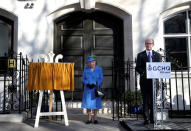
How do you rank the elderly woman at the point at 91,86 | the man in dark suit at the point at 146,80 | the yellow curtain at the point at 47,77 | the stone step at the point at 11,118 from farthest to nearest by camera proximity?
the stone step at the point at 11,118 → the elderly woman at the point at 91,86 → the yellow curtain at the point at 47,77 → the man in dark suit at the point at 146,80

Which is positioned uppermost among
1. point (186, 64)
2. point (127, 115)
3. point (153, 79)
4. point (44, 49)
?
point (44, 49)

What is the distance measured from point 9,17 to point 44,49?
2.00 meters

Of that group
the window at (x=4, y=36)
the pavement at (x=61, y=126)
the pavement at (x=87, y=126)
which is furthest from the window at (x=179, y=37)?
the window at (x=4, y=36)

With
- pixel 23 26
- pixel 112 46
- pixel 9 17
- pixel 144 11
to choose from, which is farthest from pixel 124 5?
pixel 9 17

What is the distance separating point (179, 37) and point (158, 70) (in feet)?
15.5

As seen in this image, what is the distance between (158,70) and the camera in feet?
16.6

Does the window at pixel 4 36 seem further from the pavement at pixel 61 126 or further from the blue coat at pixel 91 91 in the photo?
the blue coat at pixel 91 91

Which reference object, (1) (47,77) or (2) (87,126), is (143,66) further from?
(1) (47,77)

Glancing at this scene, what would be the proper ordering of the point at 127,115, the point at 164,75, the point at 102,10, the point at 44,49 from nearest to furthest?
the point at 164,75, the point at 127,115, the point at 44,49, the point at 102,10

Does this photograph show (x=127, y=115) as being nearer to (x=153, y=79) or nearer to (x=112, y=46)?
(x=153, y=79)

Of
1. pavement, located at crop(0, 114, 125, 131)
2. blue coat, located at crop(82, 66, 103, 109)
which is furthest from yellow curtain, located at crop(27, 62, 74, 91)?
pavement, located at crop(0, 114, 125, 131)

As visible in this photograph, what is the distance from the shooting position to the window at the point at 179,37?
9.06 meters

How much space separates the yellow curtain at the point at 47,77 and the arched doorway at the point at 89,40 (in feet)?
10.6

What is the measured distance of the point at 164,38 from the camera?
9172 millimetres
